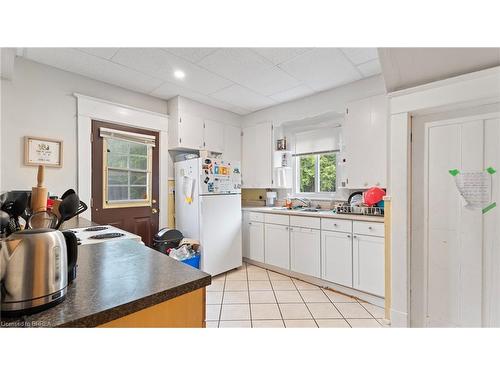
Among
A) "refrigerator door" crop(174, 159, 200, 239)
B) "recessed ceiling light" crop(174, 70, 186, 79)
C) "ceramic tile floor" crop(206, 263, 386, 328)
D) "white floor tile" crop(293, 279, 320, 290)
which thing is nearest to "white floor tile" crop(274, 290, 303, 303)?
"ceramic tile floor" crop(206, 263, 386, 328)

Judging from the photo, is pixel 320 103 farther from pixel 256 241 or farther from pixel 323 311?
pixel 323 311

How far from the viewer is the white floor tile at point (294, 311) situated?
6.66 ft

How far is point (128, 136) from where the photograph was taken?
2822 millimetres

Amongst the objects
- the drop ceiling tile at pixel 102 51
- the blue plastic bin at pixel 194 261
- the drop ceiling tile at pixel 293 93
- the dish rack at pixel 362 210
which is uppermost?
the drop ceiling tile at pixel 293 93

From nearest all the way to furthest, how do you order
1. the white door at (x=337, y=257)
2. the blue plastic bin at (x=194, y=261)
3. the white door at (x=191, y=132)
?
the white door at (x=337, y=257) → the blue plastic bin at (x=194, y=261) → the white door at (x=191, y=132)

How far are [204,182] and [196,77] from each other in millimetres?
1236

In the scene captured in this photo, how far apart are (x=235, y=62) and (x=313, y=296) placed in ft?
8.52

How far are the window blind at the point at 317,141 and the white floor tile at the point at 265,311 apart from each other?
7.34ft

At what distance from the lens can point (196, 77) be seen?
2559mm

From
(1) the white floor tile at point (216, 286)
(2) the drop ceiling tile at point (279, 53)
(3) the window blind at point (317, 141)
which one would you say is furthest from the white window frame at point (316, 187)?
(1) the white floor tile at point (216, 286)

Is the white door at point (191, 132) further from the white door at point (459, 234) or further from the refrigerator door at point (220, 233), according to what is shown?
the white door at point (459, 234)

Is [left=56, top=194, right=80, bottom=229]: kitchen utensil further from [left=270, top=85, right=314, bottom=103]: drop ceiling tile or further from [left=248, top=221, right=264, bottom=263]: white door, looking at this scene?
[left=270, top=85, right=314, bottom=103]: drop ceiling tile

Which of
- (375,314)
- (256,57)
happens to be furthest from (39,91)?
(375,314)
